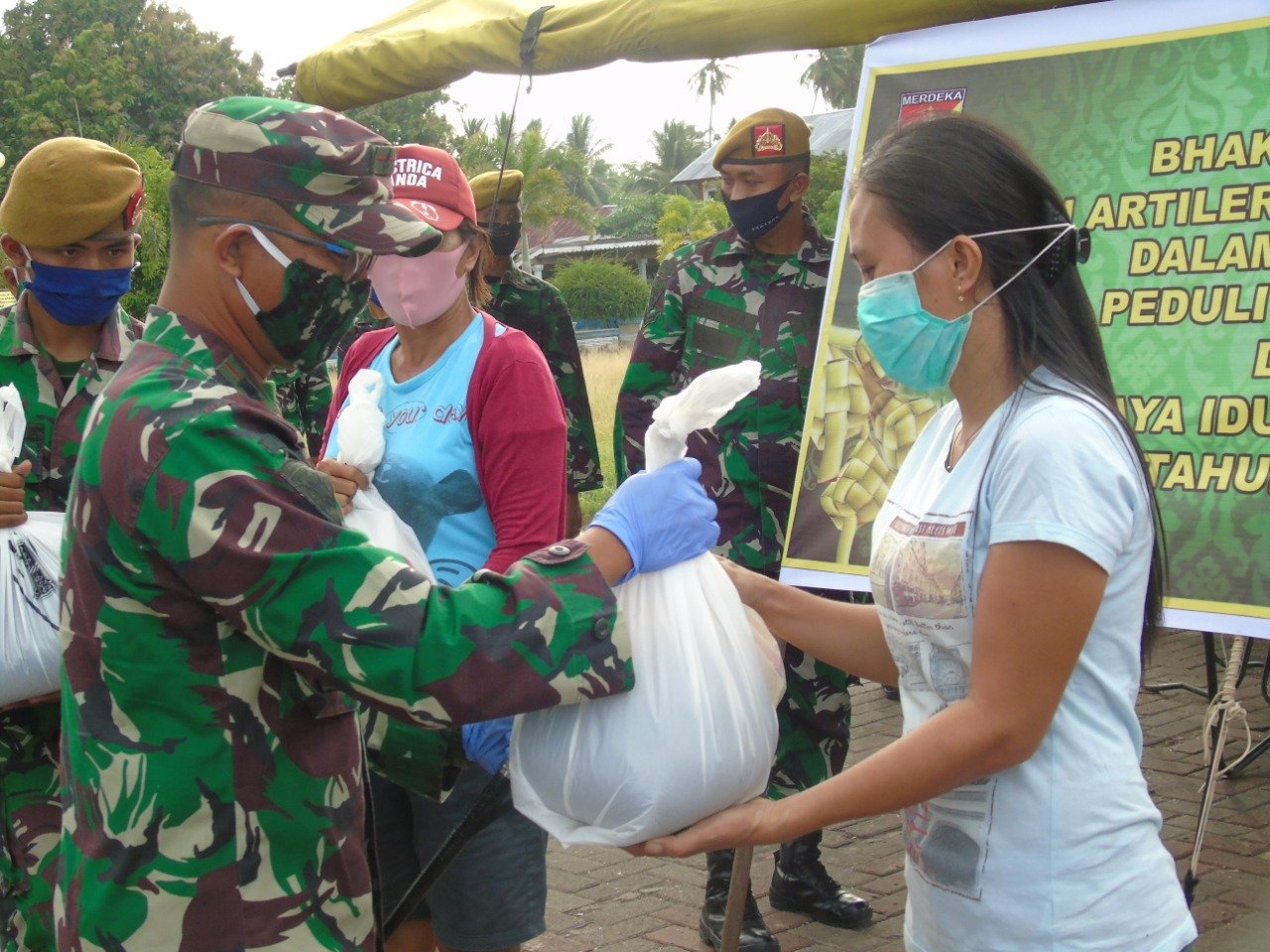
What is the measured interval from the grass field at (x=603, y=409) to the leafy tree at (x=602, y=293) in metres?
17.3

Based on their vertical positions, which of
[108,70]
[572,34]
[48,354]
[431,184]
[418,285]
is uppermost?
[108,70]

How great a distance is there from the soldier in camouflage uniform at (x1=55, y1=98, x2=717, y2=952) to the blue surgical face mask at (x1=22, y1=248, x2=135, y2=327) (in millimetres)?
1415

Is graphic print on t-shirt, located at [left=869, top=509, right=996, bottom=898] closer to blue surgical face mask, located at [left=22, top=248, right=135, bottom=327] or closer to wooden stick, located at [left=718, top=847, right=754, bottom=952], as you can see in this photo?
wooden stick, located at [left=718, top=847, right=754, bottom=952]

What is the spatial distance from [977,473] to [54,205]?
221cm

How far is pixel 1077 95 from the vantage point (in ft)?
10.6

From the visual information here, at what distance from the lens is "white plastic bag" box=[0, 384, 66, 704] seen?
269cm

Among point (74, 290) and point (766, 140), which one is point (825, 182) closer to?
point (766, 140)

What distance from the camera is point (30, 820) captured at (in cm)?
283

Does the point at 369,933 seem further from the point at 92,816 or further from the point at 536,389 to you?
the point at 536,389

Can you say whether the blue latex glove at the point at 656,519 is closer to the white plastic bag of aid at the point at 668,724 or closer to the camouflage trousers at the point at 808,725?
the white plastic bag of aid at the point at 668,724

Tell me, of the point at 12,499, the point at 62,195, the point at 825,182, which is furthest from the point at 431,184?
the point at 825,182

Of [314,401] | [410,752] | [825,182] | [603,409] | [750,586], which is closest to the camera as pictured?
[750,586]

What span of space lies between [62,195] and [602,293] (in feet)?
132

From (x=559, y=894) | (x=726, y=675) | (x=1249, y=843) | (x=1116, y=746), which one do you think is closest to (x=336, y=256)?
(x=726, y=675)
